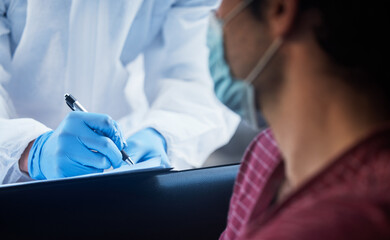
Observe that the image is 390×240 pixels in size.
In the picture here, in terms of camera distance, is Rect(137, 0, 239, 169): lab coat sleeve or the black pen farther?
Rect(137, 0, 239, 169): lab coat sleeve

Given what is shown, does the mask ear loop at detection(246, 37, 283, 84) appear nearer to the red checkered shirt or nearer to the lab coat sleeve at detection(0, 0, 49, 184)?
the red checkered shirt

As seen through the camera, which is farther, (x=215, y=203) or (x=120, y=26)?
(x=120, y=26)

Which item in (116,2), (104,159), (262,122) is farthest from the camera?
(116,2)

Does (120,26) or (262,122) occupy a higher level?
(262,122)

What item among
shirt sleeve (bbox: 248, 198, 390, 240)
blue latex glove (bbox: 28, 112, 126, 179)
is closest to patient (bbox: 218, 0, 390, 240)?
shirt sleeve (bbox: 248, 198, 390, 240)

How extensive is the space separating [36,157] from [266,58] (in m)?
0.79

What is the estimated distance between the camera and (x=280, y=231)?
0.41 metres

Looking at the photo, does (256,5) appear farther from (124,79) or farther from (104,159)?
(124,79)

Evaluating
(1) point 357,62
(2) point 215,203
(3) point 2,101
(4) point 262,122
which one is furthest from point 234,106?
(3) point 2,101

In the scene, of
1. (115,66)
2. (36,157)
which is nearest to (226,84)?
(36,157)

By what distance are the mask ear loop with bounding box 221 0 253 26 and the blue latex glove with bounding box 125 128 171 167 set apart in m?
0.65

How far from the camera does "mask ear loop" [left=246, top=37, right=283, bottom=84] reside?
0.47 meters

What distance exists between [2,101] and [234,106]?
890 mm

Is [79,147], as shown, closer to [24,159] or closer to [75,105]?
[75,105]
